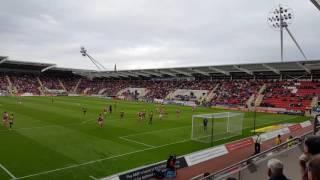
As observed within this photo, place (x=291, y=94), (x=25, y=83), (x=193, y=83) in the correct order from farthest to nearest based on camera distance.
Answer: (x=25, y=83) < (x=193, y=83) < (x=291, y=94)

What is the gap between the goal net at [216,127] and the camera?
27484 millimetres

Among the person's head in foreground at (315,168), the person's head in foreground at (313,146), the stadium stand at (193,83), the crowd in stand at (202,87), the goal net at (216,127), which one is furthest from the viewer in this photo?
the stadium stand at (193,83)

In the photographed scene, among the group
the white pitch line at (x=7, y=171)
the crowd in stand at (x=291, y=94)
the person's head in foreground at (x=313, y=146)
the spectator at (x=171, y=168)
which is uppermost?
the person's head in foreground at (x=313, y=146)

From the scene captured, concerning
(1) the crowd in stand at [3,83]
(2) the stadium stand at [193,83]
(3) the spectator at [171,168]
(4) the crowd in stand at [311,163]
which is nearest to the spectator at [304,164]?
(4) the crowd in stand at [311,163]

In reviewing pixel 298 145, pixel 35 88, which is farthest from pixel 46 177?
pixel 35 88

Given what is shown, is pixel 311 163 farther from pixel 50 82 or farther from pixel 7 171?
pixel 50 82

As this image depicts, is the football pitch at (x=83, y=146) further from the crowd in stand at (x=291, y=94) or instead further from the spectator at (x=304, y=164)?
the crowd in stand at (x=291, y=94)

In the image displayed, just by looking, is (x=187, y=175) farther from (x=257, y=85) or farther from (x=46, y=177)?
(x=257, y=85)

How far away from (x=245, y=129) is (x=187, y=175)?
63.4ft

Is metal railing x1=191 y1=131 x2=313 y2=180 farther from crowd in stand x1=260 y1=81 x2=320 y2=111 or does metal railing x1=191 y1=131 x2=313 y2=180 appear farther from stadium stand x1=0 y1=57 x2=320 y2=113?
crowd in stand x1=260 y1=81 x2=320 y2=111

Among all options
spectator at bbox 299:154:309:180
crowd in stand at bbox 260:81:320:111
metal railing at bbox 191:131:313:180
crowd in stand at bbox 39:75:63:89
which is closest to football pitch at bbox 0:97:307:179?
metal railing at bbox 191:131:313:180

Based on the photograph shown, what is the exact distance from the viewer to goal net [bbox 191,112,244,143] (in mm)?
27484

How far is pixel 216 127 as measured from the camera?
32625mm

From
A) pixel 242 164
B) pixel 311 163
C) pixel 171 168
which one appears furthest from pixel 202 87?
pixel 311 163
